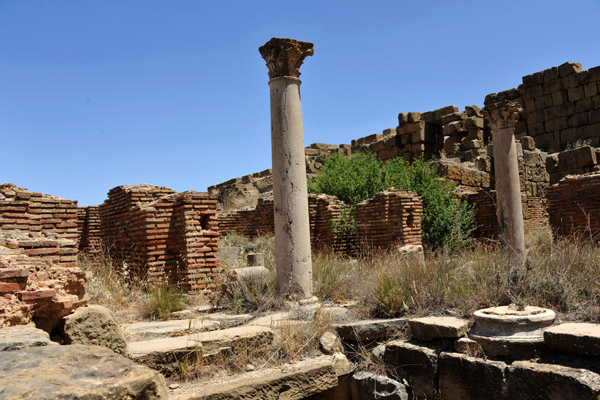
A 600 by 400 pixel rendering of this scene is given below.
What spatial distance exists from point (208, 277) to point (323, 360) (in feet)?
12.7

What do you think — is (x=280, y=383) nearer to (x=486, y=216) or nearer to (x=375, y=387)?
(x=375, y=387)

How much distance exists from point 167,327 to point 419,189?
11.7 meters

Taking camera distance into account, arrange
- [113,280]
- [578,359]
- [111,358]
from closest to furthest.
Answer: [111,358] < [578,359] < [113,280]

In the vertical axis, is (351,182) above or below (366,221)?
above

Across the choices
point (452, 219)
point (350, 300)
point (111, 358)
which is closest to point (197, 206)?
point (350, 300)

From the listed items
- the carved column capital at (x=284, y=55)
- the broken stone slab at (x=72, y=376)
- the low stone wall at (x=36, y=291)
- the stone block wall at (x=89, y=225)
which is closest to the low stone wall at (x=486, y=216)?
the carved column capital at (x=284, y=55)

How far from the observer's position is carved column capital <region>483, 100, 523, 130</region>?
10312mm

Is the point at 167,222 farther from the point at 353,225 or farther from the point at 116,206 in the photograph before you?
the point at 353,225

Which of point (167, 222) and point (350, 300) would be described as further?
point (167, 222)

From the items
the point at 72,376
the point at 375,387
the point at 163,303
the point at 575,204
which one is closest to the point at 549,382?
the point at 375,387

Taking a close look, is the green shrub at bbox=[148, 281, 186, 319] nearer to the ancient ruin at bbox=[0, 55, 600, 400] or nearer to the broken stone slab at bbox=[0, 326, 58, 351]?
the ancient ruin at bbox=[0, 55, 600, 400]

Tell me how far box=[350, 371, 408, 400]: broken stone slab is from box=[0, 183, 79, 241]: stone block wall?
5.97 meters

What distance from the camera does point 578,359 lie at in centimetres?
401

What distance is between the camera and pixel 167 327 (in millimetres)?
5590
